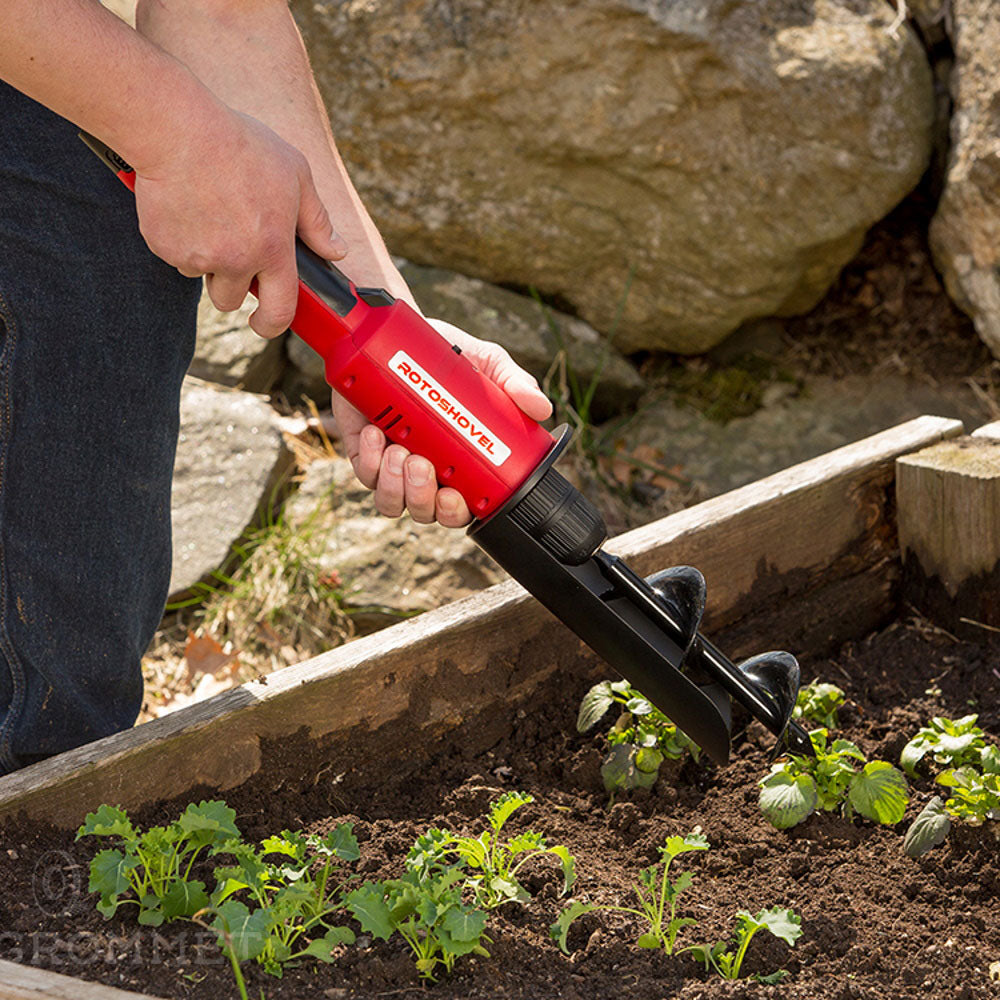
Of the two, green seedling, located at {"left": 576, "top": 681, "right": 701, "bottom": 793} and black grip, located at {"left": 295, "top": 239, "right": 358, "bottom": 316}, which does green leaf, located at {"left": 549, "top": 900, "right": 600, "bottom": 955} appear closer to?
green seedling, located at {"left": 576, "top": 681, "right": 701, "bottom": 793}

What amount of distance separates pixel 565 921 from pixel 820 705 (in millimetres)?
745

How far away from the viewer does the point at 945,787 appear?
1.73 m

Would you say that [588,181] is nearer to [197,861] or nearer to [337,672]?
[337,672]

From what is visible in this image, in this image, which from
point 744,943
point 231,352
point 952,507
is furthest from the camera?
point 231,352

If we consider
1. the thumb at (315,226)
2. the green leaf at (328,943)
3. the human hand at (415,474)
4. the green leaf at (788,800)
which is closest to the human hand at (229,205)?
the thumb at (315,226)

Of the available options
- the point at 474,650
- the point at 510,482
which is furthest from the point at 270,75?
the point at 474,650

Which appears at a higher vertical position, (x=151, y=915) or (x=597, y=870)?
(x=151, y=915)

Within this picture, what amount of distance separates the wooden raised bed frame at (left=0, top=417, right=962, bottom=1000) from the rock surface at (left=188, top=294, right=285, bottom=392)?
2172 mm

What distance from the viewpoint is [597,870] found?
5.03 ft

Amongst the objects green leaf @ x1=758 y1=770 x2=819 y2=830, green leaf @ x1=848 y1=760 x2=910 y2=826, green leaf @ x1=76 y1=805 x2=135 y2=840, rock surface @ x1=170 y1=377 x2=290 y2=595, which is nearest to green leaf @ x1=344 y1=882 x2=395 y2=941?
green leaf @ x1=76 y1=805 x2=135 y2=840

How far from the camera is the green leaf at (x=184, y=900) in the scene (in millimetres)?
1280

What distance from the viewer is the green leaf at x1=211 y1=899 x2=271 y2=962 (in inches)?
45.3

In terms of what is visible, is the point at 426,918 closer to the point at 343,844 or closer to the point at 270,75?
the point at 343,844

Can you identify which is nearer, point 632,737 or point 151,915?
point 151,915
